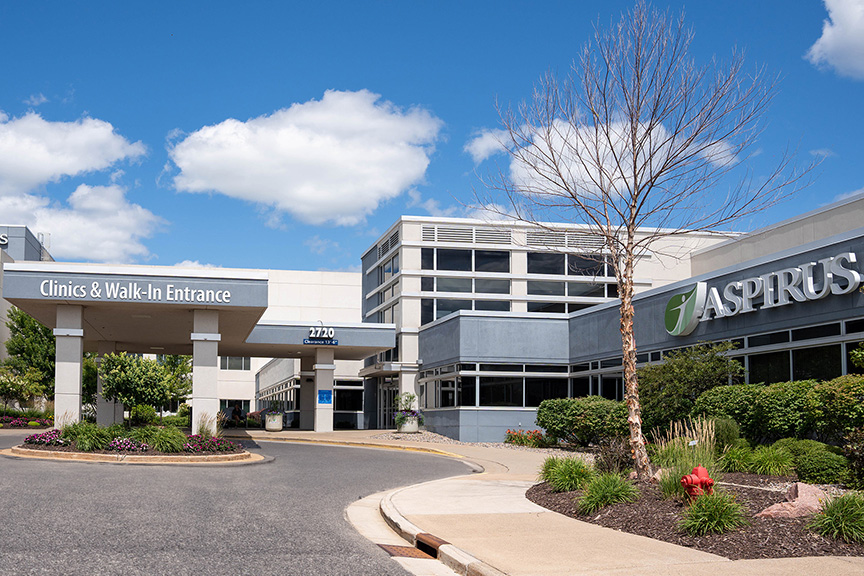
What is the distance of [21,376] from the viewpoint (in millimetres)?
45062

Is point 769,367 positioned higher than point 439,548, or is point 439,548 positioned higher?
point 769,367

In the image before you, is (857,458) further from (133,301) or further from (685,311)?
(133,301)

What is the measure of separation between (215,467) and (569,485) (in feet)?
30.3

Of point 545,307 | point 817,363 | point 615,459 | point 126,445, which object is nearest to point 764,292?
point 817,363

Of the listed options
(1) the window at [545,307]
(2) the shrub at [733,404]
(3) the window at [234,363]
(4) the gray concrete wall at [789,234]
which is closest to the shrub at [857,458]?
(2) the shrub at [733,404]

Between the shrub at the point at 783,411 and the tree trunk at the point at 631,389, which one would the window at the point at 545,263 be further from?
the tree trunk at the point at 631,389

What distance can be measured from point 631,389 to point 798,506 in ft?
12.9

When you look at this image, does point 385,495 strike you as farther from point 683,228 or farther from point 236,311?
point 236,311

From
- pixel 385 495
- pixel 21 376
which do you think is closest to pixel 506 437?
pixel 385 495

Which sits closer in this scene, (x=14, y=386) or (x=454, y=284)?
(x=14, y=386)

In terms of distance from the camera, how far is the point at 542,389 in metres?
35.1

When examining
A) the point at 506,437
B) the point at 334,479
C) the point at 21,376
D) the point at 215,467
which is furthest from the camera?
the point at 21,376

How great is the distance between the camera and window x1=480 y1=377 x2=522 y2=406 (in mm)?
34812

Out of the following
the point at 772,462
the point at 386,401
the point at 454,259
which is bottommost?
the point at 386,401
